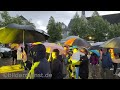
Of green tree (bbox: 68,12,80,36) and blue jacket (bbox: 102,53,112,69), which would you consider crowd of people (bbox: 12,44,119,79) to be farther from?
green tree (bbox: 68,12,80,36)

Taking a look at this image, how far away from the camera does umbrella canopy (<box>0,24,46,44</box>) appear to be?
9.88 metres

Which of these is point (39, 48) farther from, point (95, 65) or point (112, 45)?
point (95, 65)

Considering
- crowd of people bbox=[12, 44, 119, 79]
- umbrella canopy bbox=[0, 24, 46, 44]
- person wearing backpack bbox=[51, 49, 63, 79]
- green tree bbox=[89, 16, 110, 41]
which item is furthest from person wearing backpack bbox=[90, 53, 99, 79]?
green tree bbox=[89, 16, 110, 41]

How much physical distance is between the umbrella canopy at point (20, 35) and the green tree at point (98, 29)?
27.1 meters

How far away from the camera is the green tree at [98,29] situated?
39.4 m

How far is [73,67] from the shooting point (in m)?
11.3

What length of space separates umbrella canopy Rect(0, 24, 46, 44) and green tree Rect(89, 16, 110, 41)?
1069 inches

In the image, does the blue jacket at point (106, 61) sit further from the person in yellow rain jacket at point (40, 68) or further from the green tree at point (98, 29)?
the green tree at point (98, 29)

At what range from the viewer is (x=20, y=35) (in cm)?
1017

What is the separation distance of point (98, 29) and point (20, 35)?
104 ft

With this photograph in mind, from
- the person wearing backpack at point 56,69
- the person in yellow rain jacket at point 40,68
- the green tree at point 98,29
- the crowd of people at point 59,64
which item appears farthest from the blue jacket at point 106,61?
the green tree at point 98,29

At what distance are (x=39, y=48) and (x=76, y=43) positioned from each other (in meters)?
7.77
